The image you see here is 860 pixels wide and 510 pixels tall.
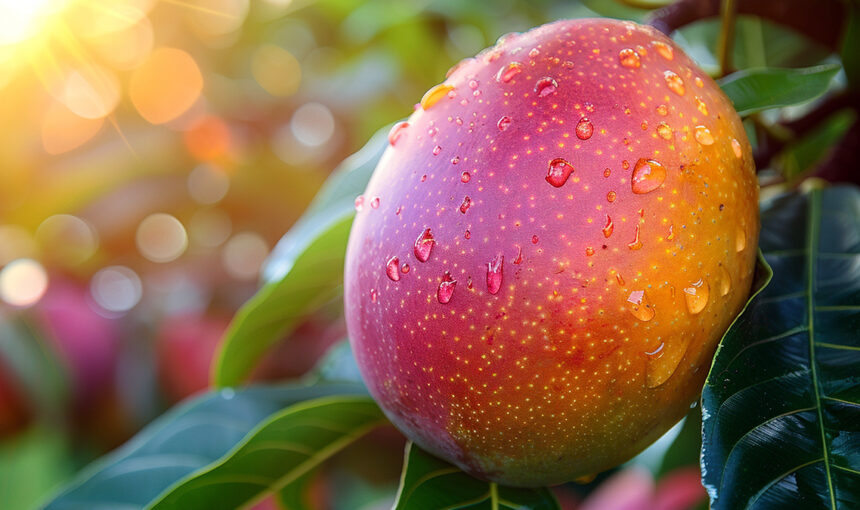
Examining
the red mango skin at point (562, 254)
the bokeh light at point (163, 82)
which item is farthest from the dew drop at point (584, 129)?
the bokeh light at point (163, 82)

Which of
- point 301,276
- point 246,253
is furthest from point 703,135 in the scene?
point 246,253

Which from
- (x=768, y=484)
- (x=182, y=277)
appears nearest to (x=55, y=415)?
(x=182, y=277)

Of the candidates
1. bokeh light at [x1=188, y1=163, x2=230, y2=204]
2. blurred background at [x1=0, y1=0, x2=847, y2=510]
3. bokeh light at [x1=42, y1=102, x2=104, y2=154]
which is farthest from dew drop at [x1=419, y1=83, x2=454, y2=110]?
bokeh light at [x1=42, y1=102, x2=104, y2=154]

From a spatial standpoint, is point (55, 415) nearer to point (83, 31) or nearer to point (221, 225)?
point (221, 225)

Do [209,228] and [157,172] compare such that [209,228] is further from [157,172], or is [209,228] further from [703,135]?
[703,135]

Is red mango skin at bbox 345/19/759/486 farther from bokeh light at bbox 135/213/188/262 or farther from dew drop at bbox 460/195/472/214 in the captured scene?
bokeh light at bbox 135/213/188/262
